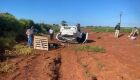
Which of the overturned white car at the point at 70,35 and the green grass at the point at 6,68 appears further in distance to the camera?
the overturned white car at the point at 70,35

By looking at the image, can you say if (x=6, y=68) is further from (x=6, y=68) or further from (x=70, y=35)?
(x=70, y=35)

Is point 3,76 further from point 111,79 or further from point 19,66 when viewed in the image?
point 111,79

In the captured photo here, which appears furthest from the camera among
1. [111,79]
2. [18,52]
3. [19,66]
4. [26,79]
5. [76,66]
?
[18,52]

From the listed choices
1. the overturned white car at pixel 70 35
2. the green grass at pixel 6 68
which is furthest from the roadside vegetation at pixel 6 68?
the overturned white car at pixel 70 35

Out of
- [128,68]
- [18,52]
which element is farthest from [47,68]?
[18,52]

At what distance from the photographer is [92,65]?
16.3 meters

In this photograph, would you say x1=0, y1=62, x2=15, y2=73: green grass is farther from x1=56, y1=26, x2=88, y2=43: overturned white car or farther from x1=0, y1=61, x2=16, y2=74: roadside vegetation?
x1=56, y1=26, x2=88, y2=43: overturned white car

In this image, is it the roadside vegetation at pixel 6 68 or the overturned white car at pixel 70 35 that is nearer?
the roadside vegetation at pixel 6 68

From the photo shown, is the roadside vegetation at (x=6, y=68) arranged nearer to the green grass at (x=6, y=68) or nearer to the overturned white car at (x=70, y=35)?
the green grass at (x=6, y=68)

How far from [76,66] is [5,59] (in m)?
3.86

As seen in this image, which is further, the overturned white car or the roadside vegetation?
the overturned white car

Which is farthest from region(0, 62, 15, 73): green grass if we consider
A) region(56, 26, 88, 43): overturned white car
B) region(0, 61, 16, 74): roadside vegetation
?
region(56, 26, 88, 43): overturned white car

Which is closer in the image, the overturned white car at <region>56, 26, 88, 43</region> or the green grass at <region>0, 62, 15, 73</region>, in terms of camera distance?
the green grass at <region>0, 62, 15, 73</region>

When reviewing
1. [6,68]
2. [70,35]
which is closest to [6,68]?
[6,68]
